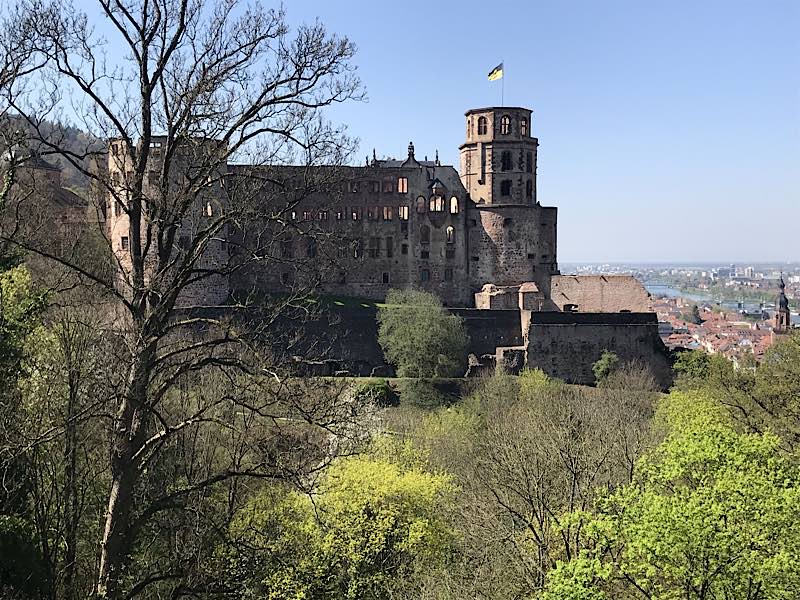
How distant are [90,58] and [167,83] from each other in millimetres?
791

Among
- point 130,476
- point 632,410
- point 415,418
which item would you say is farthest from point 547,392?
point 130,476

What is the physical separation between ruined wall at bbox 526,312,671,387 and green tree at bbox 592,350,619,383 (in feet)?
2.38

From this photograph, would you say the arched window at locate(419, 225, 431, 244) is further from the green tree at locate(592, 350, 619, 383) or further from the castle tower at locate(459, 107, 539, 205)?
the green tree at locate(592, 350, 619, 383)

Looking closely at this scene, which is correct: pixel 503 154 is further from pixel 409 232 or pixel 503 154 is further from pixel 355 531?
pixel 355 531

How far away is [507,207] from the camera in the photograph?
47719mm

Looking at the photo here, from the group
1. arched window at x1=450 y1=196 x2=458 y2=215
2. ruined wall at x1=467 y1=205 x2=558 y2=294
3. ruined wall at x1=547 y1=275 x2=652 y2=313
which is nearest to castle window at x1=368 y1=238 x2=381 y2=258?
arched window at x1=450 y1=196 x2=458 y2=215

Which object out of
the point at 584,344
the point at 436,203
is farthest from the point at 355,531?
the point at 436,203

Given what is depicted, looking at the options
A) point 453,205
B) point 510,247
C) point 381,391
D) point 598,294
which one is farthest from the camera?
point 453,205

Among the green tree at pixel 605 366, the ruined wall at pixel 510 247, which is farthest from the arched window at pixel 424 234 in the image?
the green tree at pixel 605 366

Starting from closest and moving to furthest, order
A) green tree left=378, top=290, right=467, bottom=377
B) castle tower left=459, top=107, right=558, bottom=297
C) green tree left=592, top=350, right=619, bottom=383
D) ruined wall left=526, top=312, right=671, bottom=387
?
green tree left=378, top=290, right=467, bottom=377 → green tree left=592, top=350, right=619, bottom=383 → ruined wall left=526, top=312, right=671, bottom=387 → castle tower left=459, top=107, right=558, bottom=297

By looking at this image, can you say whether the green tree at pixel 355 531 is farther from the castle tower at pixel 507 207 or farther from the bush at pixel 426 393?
the castle tower at pixel 507 207

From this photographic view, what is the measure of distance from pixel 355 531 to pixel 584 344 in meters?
28.4

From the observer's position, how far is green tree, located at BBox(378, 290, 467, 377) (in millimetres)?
39094

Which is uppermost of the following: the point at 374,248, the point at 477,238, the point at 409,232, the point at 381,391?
the point at 409,232
